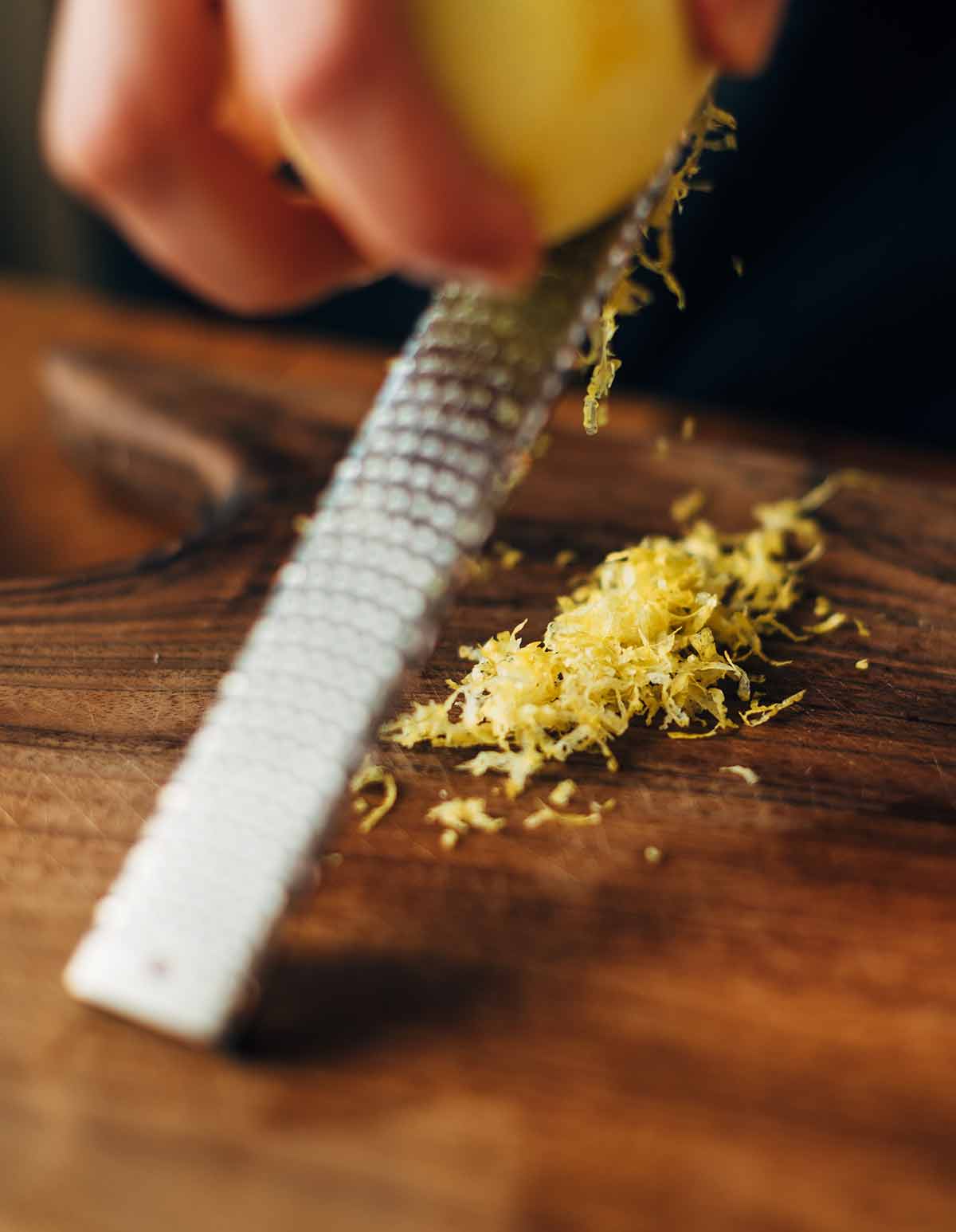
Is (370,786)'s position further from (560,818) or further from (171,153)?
(171,153)

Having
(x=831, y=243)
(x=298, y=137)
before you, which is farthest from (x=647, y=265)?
(x=831, y=243)

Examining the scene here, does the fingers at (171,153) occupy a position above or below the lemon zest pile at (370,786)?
above

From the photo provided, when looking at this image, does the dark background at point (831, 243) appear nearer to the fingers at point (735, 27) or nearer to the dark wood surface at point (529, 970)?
the dark wood surface at point (529, 970)

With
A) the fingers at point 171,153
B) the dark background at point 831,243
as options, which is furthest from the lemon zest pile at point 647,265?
the dark background at point 831,243

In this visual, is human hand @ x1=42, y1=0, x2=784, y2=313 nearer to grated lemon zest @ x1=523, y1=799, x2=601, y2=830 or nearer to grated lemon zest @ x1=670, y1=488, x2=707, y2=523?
grated lemon zest @ x1=523, y1=799, x2=601, y2=830

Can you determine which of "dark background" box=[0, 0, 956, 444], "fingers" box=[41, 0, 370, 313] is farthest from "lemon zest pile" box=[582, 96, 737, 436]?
"dark background" box=[0, 0, 956, 444]

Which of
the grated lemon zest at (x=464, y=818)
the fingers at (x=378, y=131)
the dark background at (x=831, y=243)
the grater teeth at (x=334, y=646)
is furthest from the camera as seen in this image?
the dark background at (x=831, y=243)
